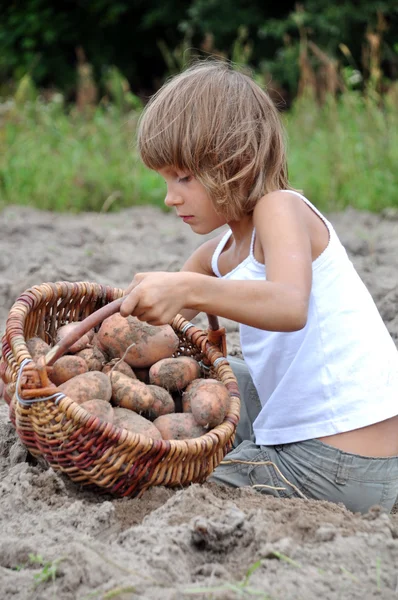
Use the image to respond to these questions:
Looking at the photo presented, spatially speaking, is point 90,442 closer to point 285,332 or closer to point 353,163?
point 285,332

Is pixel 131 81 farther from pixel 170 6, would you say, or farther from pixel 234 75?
pixel 234 75

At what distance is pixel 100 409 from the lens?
1.99 m

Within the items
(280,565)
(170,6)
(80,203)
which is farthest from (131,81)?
(280,565)

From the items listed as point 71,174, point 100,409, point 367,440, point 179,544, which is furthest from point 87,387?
point 71,174

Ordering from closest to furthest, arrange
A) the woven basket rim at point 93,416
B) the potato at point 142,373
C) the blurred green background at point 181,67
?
the woven basket rim at point 93,416 < the potato at point 142,373 < the blurred green background at point 181,67

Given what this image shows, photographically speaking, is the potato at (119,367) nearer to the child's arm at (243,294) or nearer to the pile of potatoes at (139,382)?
the pile of potatoes at (139,382)

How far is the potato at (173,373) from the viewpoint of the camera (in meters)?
2.29

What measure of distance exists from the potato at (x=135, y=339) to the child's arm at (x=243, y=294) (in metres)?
0.33

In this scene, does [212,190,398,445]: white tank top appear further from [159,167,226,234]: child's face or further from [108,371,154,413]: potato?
[108,371,154,413]: potato

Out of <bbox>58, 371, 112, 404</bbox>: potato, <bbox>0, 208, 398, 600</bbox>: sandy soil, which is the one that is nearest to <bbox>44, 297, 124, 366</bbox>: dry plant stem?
<bbox>58, 371, 112, 404</bbox>: potato

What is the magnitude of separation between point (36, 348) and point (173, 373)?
1.37 feet

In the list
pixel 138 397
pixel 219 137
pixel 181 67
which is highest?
pixel 219 137

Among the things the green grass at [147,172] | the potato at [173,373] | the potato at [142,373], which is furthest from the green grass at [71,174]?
the potato at [173,373]

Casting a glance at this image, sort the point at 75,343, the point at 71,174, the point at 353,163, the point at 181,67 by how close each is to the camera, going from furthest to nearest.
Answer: the point at 181,67
the point at 71,174
the point at 353,163
the point at 75,343
